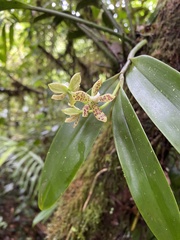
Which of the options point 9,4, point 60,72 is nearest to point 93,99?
point 9,4

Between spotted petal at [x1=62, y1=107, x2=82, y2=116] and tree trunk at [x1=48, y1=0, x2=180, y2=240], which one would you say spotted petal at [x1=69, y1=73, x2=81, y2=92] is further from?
tree trunk at [x1=48, y1=0, x2=180, y2=240]

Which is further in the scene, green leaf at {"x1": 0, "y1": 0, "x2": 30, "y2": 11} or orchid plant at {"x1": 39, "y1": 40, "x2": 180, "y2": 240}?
green leaf at {"x1": 0, "y1": 0, "x2": 30, "y2": 11}

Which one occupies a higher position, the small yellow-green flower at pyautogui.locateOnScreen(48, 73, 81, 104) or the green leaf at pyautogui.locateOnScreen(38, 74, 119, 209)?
the small yellow-green flower at pyautogui.locateOnScreen(48, 73, 81, 104)

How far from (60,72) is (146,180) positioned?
140 centimetres

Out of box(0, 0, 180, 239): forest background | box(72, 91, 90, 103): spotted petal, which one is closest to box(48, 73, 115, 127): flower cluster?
box(72, 91, 90, 103): spotted petal

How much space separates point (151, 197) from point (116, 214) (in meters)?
0.37

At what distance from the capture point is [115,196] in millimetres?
755

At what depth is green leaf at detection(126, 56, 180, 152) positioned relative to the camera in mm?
418

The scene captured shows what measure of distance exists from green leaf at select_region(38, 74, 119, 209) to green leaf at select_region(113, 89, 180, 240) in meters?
→ 0.06

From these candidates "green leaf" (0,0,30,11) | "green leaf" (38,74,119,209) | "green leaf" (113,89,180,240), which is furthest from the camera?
"green leaf" (0,0,30,11)

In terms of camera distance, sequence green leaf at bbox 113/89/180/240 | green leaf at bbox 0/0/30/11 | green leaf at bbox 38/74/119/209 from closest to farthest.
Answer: green leaf at bbox 113/89/180/240 → green leaf at bbox 38/74/119/209 → green leaf at bbox 0/0/30/11

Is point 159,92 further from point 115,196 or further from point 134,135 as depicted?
point 115,196

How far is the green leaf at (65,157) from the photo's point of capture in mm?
498

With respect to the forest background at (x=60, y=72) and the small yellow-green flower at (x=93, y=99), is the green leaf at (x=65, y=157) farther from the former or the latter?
the forest background at (x=60, y=72)
